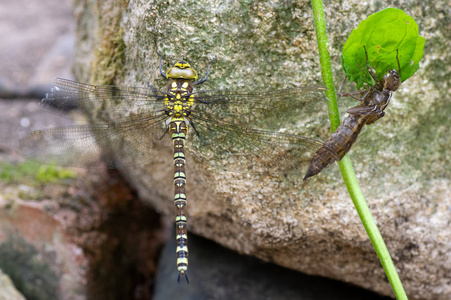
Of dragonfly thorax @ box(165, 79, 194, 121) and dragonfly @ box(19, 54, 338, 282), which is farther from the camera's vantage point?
dragonfly thorax @ box(165, 79, 194, 121)

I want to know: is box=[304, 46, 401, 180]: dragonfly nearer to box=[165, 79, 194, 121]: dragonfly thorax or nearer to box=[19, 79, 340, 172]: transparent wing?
box=[19, 79, 340, 172]: transparent wing

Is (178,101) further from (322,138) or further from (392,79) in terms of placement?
(392,79)

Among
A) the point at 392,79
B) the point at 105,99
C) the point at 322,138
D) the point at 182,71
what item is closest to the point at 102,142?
the point at 105,99

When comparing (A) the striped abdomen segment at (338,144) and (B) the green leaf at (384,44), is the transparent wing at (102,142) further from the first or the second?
(B) the green leaf at (384,44)

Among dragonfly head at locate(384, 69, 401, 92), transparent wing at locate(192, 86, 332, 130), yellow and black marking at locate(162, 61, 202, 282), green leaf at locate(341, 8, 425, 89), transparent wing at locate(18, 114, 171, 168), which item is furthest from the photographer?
transparent wing at locate(18, 114, 171, 168)

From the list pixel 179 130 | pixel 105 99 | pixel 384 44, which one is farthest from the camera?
pixel 105 99

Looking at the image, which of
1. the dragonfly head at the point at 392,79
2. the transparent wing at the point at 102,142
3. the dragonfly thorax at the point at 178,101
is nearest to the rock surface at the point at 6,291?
the transparent wing at the point at 102,142

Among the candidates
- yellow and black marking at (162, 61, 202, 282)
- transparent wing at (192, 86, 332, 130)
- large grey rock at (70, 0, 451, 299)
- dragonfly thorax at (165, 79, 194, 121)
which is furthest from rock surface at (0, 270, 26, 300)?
transparent wing at (192, 86, 332, 130)

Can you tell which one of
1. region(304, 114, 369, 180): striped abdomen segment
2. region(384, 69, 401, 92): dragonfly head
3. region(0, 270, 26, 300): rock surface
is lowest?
region(0, 270, 26, 300): rock surface

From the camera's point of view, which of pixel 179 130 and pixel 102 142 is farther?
pixel 102 142
